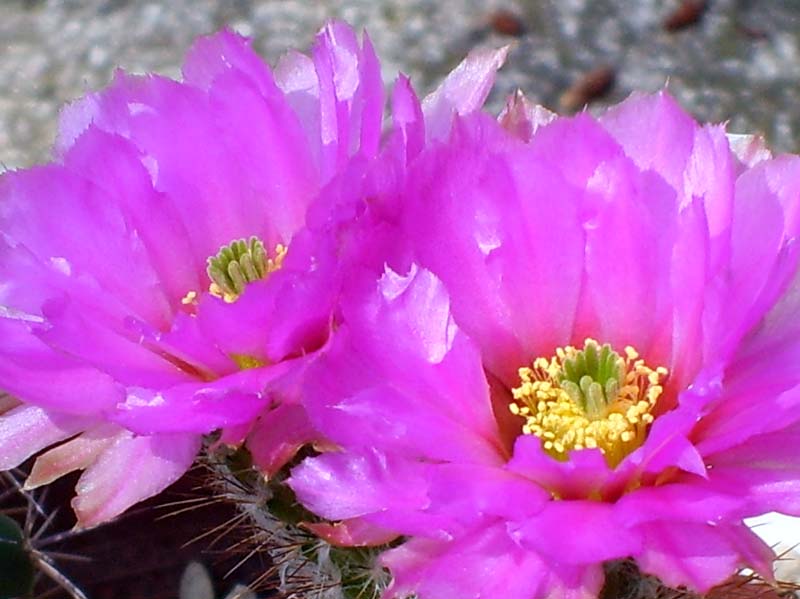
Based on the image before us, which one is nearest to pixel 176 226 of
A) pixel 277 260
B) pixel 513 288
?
pixel 277 260

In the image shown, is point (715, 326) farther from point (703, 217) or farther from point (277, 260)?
point (277, 260)

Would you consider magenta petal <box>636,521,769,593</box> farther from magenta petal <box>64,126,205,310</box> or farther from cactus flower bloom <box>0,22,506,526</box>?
magenta petal <box>64,126,205,310</box>

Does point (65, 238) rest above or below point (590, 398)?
above

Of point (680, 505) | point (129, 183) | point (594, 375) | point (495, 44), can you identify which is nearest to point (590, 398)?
point (594, 375)

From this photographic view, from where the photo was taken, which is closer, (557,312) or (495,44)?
(557,312)

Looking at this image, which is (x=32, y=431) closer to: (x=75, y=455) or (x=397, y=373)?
(x=75, y=455)

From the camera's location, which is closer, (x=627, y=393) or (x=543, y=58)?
(x=627, y=393)

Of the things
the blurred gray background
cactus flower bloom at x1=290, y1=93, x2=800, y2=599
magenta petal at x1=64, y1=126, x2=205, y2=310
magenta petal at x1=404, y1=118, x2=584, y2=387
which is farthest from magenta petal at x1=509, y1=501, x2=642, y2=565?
the blurred gray background

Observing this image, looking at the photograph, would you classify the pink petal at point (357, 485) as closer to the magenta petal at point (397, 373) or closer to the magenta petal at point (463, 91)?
the magenta petal at point (397, 373)
